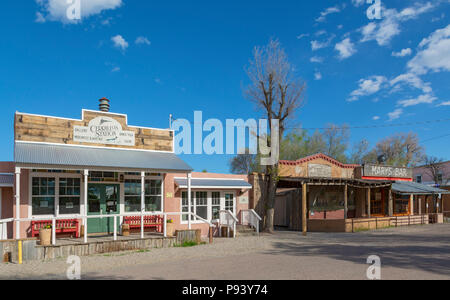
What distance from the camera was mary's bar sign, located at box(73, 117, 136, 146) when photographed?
14305 millimetres

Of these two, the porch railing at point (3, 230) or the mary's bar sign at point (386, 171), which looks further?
the mary's bar sign at point (386, 171)

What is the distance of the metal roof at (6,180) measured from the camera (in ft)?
41.2

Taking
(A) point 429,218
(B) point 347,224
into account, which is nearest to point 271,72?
(B) point 347,224

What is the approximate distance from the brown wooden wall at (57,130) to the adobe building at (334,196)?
6.51 meters

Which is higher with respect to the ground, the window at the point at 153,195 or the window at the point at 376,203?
the window at the point at 153,195

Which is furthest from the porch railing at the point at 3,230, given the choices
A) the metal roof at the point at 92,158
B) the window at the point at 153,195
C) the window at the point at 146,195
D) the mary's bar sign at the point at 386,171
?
the mary's bar sign at the point at 386,171

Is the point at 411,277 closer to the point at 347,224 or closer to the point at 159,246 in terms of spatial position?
the point at 159,246

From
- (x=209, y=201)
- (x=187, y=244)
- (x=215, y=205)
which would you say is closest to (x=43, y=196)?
(x=187, y=244)

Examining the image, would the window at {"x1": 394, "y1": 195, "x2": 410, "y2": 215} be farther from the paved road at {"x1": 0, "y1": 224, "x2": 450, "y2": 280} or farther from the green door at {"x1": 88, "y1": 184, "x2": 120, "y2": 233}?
the green door at {"x1": 88, "y1": 184, "x2": 120, "y2": 233}

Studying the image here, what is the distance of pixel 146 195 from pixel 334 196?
502 inches

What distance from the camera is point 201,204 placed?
56.7 feet

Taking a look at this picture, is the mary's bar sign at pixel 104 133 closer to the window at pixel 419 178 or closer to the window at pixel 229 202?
the window at pixel 229 202

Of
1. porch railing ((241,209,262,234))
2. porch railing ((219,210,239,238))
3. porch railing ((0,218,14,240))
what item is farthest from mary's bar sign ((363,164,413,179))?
porch railing ((0,218,14,240))
